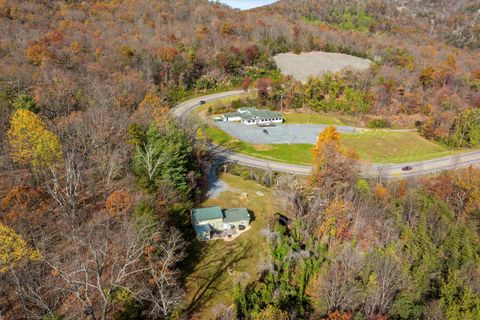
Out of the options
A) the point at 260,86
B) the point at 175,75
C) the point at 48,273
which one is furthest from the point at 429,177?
the point at 175,75

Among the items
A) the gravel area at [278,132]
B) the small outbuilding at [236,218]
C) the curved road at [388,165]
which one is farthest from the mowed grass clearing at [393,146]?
the small outbuilding at [236,218]

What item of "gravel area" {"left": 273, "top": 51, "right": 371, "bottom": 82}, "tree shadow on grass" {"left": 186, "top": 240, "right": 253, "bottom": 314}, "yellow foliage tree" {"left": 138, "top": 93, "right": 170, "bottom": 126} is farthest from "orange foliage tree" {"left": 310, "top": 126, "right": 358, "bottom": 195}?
"gravel area" {"left": 273, "top": 51, "right": 371, "bottom": 82}

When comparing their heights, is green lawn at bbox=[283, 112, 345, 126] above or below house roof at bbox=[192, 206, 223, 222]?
above

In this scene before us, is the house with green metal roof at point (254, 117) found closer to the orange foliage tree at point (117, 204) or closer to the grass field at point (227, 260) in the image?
the grass field at point (227, 260)

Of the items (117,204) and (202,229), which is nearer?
(117,204)

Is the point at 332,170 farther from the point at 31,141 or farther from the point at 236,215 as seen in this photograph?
the point at 31,141

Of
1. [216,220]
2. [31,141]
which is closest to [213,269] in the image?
[216,220]

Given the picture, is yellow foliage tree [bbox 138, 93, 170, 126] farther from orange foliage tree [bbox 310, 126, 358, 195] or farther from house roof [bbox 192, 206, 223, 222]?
orange foliage tree [bbox 310, 126, 358, 195]

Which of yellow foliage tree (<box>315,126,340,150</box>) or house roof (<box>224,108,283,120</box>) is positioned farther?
house roof (<box>224,108,283,120</box>)

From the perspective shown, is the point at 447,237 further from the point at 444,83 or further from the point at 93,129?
the point at 444,83
